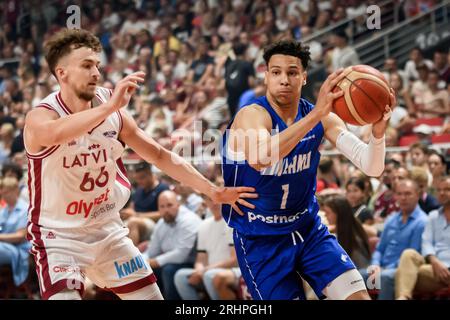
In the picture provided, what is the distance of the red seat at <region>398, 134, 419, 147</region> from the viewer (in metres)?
10.6

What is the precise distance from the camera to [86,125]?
472 cm

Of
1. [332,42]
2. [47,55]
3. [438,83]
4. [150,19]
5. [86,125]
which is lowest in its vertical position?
[86,125]

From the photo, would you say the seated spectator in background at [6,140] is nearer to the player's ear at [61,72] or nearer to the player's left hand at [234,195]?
the player's ear at [61,72]

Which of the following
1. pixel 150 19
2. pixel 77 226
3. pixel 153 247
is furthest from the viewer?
pixel 150 19

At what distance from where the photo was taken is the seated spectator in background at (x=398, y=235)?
313 inches

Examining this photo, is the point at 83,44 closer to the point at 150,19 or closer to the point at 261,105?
the point at 261,105

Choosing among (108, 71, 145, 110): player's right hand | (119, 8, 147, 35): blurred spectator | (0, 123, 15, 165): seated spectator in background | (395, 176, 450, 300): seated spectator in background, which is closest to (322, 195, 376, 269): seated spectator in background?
(395, 176, 450, 300): seated spectator in background

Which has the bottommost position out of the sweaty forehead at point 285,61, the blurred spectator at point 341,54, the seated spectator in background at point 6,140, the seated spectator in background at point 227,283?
the seated spectator in background at point 227,283

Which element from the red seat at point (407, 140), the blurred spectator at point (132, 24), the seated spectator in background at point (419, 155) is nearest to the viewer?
the seated spectator in background at point (419, 155)

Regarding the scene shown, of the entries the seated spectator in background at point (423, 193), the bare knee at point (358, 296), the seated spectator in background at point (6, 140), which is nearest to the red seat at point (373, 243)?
the seated spectator in background at point (423, 193)

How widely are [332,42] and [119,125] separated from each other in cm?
911

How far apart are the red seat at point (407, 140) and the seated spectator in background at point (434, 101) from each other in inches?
21.6

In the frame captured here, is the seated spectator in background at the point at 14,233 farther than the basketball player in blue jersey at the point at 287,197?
Yes

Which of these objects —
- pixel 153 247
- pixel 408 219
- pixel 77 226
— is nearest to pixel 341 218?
pixel 408 219
